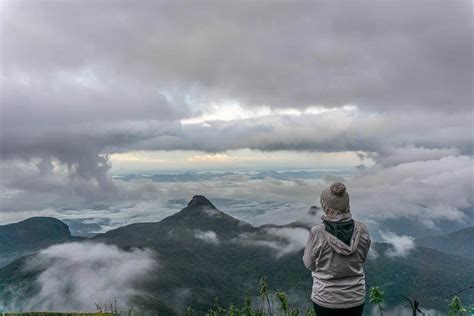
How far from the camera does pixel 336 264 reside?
6848mm

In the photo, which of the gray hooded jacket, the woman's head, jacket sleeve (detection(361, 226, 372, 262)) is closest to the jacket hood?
the gray hooded jacket

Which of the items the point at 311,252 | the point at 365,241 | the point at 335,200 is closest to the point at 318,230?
the point at 311,252

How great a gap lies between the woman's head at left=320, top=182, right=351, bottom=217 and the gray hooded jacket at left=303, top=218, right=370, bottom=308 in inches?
10.9

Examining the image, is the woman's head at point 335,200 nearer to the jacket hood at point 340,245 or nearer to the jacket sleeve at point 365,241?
the jacket hood at point 340,245

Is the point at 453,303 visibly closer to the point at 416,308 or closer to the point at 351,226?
the point at 416,308

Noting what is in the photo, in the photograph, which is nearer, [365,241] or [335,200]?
[335,200]

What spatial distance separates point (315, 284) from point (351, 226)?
1.10 m

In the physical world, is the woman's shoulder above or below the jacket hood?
above

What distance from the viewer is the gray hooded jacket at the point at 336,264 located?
6809 mm

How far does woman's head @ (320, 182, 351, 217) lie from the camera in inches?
267

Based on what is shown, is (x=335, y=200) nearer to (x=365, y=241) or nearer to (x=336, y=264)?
(x=365, y=241)

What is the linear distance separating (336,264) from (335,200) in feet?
3.09

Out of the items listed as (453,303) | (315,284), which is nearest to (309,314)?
(453,303)

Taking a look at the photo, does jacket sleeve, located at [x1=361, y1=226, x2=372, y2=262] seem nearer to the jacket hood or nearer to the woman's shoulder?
the jacket hood
